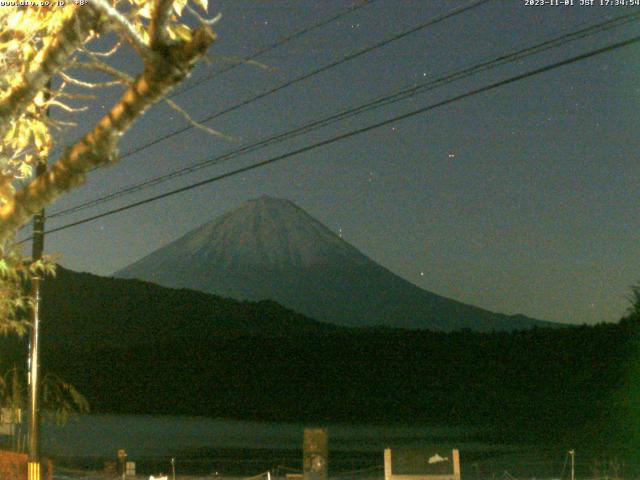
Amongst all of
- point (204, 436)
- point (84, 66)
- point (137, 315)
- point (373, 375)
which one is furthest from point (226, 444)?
point (137, 315)

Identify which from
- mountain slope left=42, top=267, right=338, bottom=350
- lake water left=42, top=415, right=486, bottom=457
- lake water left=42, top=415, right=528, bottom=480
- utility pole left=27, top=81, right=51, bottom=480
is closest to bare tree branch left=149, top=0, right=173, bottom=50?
utility pole left=27, top=81, right=51, bottom=480

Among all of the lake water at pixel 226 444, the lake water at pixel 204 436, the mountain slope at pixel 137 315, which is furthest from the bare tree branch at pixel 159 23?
the mountain slope at pixel 137 315

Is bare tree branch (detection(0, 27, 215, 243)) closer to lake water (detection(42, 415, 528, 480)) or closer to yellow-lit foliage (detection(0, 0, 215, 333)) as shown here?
yellow-lit foliage (detection(0, 0, 215, 333))

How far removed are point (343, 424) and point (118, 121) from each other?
62.3 meters

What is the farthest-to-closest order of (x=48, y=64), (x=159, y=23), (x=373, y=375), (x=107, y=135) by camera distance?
(x=373, y=375) → (x=48, y=64) → (x=107, y=135) → (x=159, y=23)

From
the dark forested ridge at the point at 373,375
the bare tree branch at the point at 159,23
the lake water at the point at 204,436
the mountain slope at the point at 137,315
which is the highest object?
the mountain slope at the point at 137,315

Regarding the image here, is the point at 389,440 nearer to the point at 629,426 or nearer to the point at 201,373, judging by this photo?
the point at 629,426

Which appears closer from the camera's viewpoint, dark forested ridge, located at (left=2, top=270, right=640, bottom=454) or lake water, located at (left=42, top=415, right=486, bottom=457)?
lake water, located at (left=42, top=415, right=486, bottom=457)

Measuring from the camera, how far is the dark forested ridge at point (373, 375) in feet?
228

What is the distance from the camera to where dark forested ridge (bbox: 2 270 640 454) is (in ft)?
228

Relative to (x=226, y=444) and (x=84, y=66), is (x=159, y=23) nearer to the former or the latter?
(x=84, y=66)

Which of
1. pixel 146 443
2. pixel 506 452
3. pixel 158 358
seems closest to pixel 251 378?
pixel 158 358

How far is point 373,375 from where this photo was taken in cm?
10244

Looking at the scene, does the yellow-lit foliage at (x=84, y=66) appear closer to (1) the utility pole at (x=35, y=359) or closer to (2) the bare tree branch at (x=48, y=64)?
(2) the bare tree branch at (x=48, y=64)
